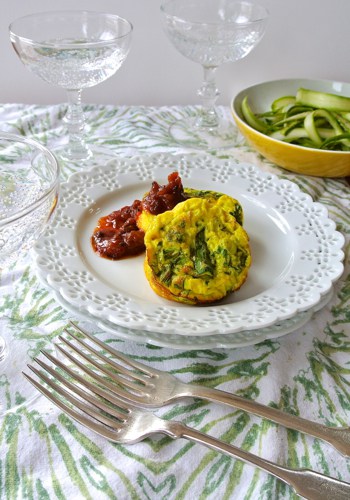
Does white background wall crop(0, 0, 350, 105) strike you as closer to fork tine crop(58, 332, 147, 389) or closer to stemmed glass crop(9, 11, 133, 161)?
stemmed glass crop(9, 11, 133, 161)

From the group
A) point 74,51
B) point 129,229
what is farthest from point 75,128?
point 129,229

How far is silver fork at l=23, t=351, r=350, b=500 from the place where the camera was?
94 centimetres

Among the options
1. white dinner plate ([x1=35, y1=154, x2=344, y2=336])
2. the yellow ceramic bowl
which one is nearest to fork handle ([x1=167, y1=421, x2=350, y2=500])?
white dinner plate ([x1=35, y1=154, x2=344, y2=336])

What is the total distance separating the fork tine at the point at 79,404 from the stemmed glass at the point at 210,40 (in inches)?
52.8

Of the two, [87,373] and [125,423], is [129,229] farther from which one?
[125,423]

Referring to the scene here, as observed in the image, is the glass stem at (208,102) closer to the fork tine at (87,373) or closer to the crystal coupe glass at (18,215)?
the crystal coupe glass at (18,215)

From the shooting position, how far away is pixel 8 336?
1.29m

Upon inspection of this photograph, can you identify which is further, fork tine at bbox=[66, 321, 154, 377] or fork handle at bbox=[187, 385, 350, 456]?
fork tine at bbox=[66, 321, 154, 377]

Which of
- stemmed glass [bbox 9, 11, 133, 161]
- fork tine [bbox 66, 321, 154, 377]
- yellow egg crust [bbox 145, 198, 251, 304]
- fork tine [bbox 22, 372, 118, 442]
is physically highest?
stemmed glass [bbox 9, 11, 133, 161]

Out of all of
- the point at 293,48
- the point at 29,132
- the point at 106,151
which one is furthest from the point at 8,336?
the point at 293,48

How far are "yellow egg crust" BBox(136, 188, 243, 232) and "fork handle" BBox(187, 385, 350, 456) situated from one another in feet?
1.69

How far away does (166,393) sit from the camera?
1117mm

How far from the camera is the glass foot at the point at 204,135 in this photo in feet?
7.38

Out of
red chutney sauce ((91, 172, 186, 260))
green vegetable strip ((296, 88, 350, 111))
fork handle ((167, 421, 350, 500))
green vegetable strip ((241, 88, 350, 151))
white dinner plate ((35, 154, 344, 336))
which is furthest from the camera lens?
green vegetable strip ((296, 88, 350, 111))
